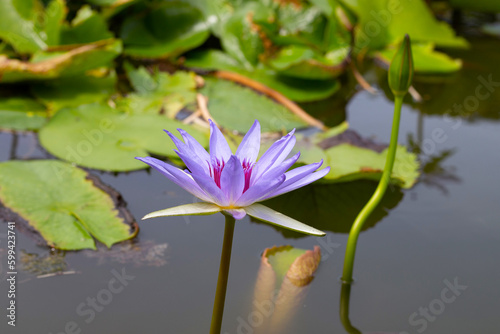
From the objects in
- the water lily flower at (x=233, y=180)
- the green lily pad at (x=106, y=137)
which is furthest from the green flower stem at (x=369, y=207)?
the green lily pad at (x=106, y=137)

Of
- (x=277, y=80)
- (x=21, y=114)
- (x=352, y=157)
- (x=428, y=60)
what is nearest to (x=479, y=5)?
(x=428, y=60)

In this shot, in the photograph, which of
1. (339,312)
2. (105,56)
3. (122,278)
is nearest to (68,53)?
(105,56)

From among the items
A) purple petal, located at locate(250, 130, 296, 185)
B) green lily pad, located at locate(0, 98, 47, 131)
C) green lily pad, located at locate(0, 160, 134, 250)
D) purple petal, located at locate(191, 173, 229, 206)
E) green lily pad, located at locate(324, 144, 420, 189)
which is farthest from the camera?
green lily pad, located at locate(0, 98, 47, 131)

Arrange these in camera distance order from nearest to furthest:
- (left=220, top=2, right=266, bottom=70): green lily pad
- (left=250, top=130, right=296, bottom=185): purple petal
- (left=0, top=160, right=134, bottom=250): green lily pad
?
(left=250, top=130, right=296, bottom=185): purple petal
(left=0, top=160, right=134, bottom=250): green lily pad
(left=220, top=2, right=266, bottom=70): green lily pad

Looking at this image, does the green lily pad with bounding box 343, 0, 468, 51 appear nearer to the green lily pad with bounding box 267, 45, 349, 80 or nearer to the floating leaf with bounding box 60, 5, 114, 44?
the green lily pad with bounding box 267, 45, 349, 80

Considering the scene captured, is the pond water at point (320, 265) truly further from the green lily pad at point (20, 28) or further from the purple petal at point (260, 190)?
the green lily pad at point (20, 28)

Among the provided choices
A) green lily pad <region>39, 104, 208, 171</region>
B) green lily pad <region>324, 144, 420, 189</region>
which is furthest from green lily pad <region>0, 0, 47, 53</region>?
green lily pad <region>324, 144, 420, 189</region>

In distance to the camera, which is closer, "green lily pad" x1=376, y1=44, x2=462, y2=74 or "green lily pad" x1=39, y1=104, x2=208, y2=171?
"green lily pad" x1=39, y1=104, x2=208, y2=171
